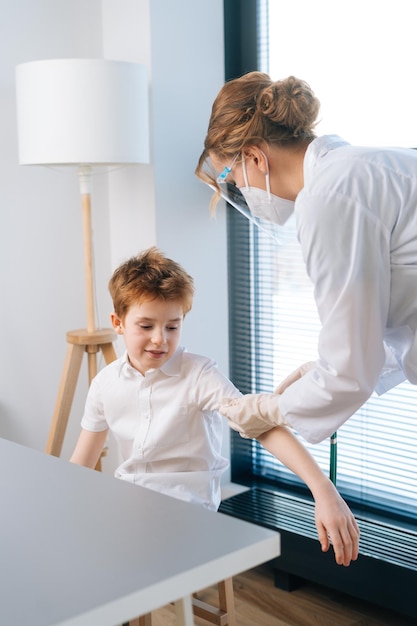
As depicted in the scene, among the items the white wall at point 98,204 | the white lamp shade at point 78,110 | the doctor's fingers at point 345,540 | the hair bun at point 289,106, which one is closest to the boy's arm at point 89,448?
the doctor's fingers at point 345,540

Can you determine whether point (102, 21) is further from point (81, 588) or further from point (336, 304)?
point (81, 588)

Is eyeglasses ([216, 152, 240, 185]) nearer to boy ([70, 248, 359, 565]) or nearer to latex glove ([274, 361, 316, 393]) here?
boy ([70, 248, 359, 565])

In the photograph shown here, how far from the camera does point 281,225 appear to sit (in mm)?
1750

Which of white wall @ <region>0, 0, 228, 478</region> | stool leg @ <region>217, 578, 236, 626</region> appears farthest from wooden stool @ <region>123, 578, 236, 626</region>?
white wall @ <region>0, 0, 228, 478</region>

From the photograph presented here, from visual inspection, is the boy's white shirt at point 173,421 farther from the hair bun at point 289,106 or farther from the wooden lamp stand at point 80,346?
the wooden lamp stand at point 80,346

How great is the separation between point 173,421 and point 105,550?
0.90 metres

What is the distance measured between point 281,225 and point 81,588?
106 centimetres

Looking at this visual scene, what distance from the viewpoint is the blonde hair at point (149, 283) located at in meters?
1.84

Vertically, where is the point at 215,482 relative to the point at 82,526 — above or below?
below

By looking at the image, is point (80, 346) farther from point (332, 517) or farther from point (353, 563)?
point (332, 517)

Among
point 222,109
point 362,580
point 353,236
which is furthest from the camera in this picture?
point 362,580

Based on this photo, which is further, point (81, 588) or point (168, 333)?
point (168, 333)

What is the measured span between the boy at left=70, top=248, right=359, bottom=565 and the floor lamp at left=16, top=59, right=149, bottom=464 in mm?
682

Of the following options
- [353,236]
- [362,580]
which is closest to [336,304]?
[353,236]
